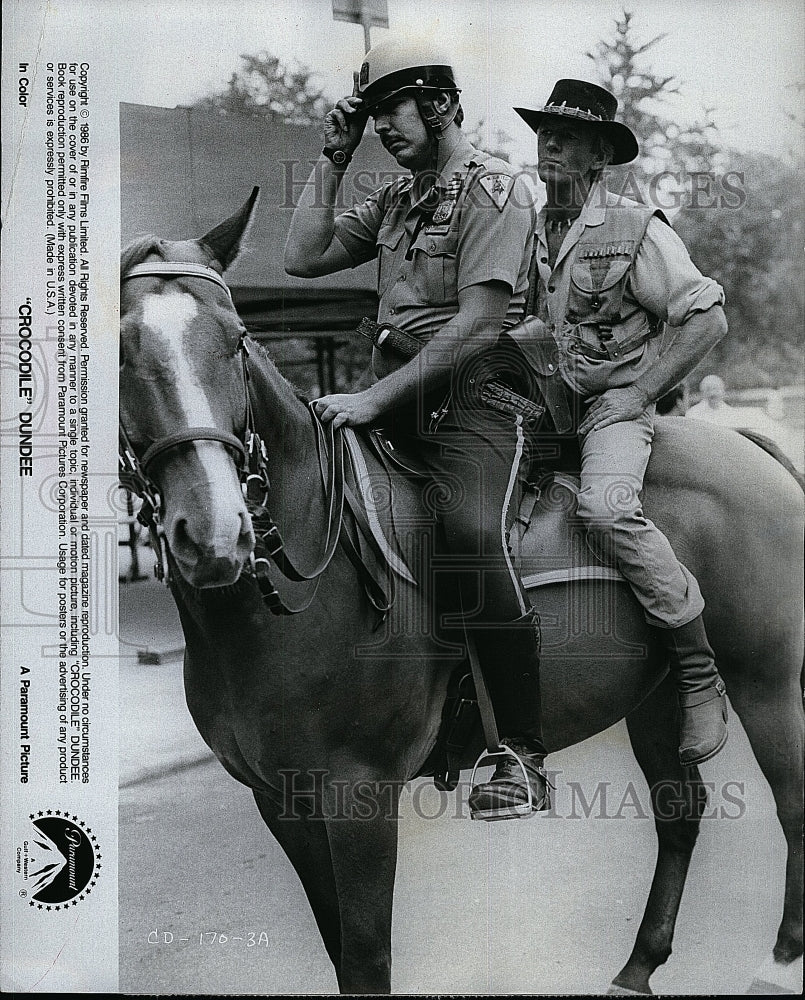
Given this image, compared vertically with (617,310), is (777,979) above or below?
below

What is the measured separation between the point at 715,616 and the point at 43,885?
2481 mm

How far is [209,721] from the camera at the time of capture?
2.86 m

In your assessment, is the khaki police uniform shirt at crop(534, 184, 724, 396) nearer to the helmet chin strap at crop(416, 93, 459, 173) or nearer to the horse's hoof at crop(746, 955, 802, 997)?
the helmet chin strap at crop(416, 93, 459, 173)

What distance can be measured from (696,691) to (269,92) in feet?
8.09

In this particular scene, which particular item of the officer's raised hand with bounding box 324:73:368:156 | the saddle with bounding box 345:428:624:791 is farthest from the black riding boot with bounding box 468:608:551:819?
the officer's raised hand with bounding box 324:73:368:156

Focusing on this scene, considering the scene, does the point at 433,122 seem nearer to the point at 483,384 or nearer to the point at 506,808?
the point at 483,384

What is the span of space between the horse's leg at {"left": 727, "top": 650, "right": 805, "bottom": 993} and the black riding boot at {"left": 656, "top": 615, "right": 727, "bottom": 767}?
0.58 ft

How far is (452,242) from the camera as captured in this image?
296 centimetres

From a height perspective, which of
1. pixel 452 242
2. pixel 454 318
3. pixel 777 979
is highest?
pixel 452 242

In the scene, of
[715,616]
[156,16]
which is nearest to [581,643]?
[715,616]

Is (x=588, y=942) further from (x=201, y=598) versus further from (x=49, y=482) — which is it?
(x=49, y=482)

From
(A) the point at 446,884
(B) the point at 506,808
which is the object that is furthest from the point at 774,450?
(A) the point at 446,884

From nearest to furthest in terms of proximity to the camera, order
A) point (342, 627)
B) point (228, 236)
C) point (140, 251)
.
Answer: point (140, 251), point (228, 236), point (342, 627)

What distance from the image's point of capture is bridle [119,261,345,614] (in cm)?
244
